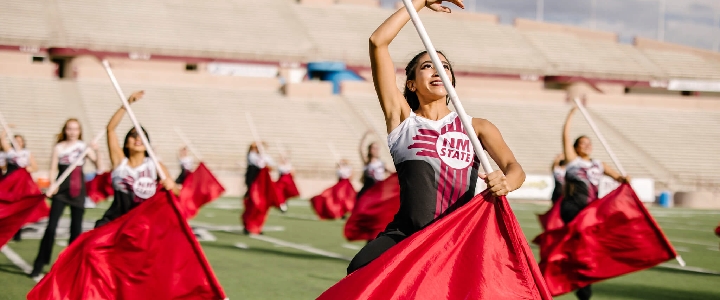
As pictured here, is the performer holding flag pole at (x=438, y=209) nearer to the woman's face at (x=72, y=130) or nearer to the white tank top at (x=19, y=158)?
the woman's face at (x=72, y=130)

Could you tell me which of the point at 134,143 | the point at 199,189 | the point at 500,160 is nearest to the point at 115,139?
the point at 134,143

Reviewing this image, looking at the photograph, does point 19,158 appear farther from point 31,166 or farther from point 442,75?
point 442,75

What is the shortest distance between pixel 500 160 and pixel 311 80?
3920 centimetres

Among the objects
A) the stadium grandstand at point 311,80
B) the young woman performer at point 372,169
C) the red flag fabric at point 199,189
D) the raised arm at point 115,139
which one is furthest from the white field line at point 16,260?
the stadium grandstand at point 311,80

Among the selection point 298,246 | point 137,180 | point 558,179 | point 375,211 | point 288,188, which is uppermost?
point 137,180

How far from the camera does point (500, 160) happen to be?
3.85m

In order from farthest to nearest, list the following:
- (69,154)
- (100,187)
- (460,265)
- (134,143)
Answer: (100,187), (69,154), (134,143), (460,265)

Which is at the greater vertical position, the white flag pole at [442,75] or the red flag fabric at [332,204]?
the white flag pole at [442,75]

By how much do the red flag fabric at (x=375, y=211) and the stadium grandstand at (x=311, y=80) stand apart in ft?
58.1

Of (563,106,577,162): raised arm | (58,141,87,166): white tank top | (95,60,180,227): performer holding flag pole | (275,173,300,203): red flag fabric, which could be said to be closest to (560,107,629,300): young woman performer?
(563,106,577,162): raised arm

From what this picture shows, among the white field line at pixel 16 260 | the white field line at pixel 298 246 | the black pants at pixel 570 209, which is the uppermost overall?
the black pants at pixel 570 209

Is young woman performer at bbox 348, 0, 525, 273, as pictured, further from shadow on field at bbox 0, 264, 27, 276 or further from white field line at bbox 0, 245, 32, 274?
white field line at bbox 0, 245, 32, 274

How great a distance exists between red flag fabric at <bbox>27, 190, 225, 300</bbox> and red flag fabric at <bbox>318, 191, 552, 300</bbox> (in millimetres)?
3290

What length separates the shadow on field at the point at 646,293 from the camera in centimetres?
881
